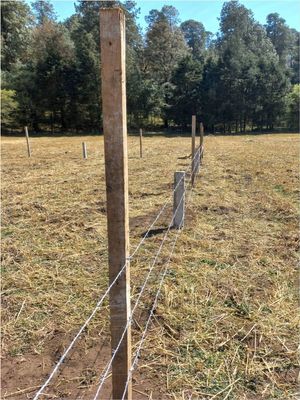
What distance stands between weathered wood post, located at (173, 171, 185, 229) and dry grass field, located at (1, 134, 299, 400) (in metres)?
0.15

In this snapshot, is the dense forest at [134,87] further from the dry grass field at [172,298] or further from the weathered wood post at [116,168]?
the weathered wood post at [116,168]

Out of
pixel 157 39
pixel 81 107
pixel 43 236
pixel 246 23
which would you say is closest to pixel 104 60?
pixel 43 236

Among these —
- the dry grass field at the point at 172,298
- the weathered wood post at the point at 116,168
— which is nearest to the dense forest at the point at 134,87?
the dry grass field at the point at 172,298

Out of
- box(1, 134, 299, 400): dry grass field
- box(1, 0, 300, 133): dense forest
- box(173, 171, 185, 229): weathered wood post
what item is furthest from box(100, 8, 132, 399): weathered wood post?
box(1, 0, 300, 133): dense forest

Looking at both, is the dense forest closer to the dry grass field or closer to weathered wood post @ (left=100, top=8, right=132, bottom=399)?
the dry grass field

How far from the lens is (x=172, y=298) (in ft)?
10.1

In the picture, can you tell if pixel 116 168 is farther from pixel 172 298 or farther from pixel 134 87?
pixel 134 87

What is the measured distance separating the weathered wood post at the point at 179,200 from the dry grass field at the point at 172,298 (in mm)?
152

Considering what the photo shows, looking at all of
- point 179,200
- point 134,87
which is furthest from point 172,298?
point 134,87

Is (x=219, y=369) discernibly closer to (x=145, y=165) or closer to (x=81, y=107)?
(x=145, y=165)

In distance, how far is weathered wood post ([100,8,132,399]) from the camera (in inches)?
53.6

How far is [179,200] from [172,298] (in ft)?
6.12

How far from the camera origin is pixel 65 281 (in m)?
3.47

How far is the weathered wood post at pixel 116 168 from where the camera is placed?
1360mm
